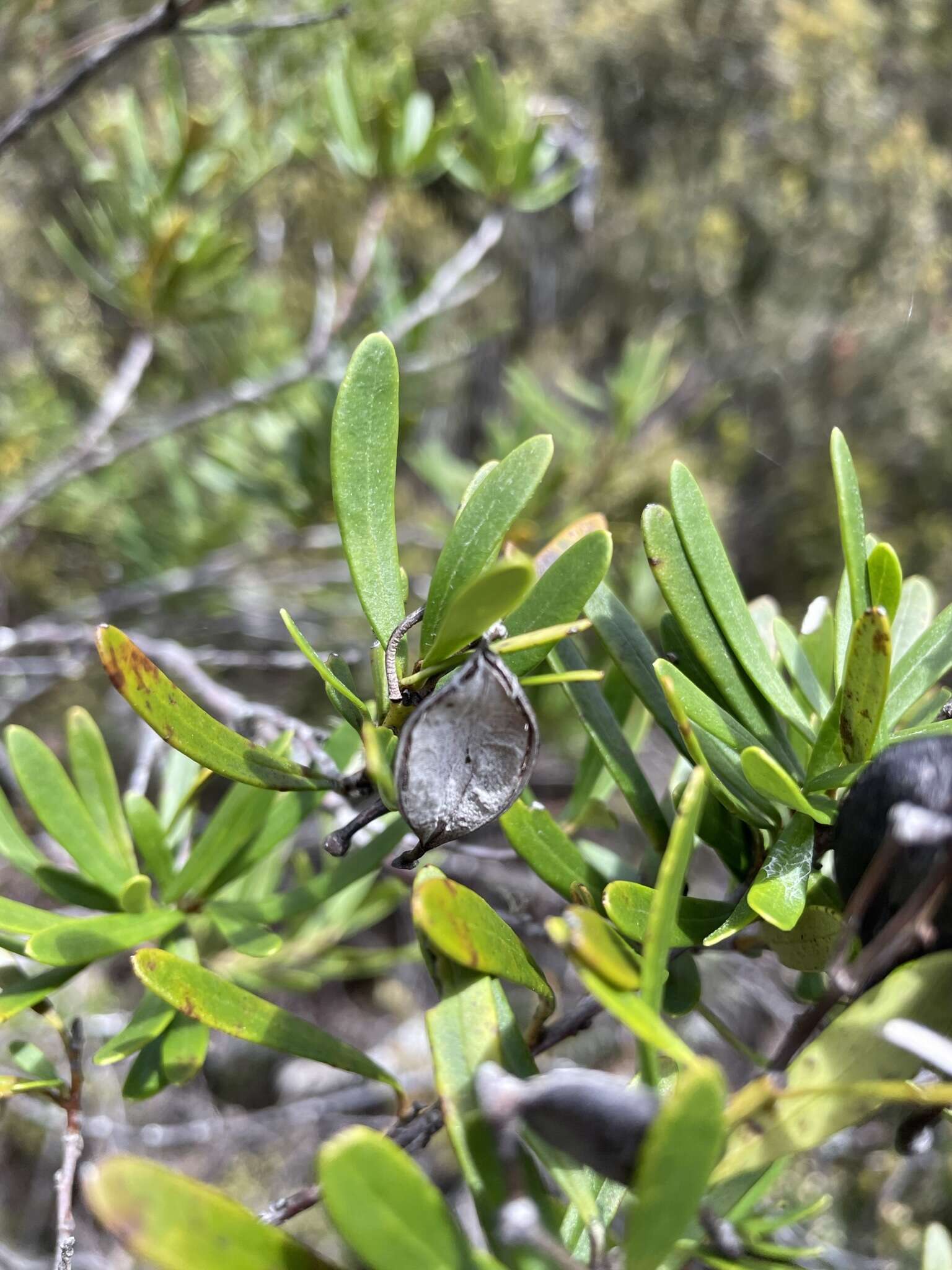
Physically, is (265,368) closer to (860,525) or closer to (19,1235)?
(860,525)

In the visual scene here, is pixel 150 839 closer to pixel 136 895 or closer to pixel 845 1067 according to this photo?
pixel 136 895

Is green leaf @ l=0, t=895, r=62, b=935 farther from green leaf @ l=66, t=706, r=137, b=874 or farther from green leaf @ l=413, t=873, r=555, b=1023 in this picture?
green leaf @ l=413, t=873, r=555, b=1023

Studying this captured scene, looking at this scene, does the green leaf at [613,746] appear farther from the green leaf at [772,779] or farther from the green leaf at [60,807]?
the green leaf at [60,807]

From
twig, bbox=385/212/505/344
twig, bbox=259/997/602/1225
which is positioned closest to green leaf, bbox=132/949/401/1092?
twig, bbox=259/997/602/1225

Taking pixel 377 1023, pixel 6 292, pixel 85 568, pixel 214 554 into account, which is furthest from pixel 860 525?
pixel 6 292

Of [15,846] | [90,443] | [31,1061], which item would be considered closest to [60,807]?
[15,846]
